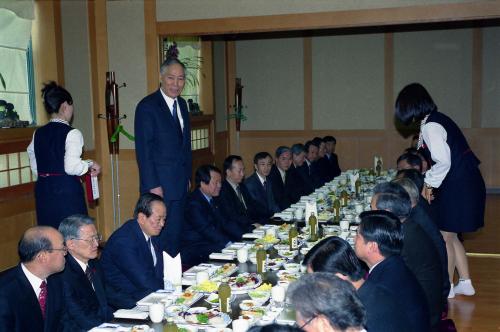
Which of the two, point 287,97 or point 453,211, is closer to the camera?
point 453,211

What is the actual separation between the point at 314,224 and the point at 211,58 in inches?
248

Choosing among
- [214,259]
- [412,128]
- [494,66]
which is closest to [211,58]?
[412,128]

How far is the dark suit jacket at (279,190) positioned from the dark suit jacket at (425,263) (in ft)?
11.2

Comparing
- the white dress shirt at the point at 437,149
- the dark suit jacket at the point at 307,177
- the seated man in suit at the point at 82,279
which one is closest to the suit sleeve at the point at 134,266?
the seated man in suit at the point at 82,279

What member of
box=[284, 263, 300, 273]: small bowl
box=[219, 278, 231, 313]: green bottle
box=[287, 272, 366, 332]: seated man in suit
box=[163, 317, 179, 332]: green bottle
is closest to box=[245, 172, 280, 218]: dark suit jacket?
box=[284, 263, 300, 273]: small bowl

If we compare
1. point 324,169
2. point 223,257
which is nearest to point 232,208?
point 223,257

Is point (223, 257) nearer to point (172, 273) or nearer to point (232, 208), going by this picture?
point (172, 273)

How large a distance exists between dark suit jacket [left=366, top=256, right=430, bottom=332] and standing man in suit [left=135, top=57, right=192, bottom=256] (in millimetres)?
2199

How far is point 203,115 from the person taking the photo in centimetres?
946

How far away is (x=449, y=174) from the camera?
4.63 m

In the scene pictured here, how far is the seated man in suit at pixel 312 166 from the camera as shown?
7.51 meters

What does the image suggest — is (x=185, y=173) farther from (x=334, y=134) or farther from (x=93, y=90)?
(x=334, y=134)

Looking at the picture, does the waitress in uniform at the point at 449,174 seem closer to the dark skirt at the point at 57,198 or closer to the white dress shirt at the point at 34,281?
the dark skirt at the point at 57,198

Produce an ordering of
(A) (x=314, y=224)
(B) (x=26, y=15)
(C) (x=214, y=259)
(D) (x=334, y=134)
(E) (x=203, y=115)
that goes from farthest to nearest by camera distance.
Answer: (D) (x=334, y=134) → (E) (x=203, y=115) → (B) (x=26, y=15) → (A) (x=314, y=224) → (C) (x=214, y=259)
